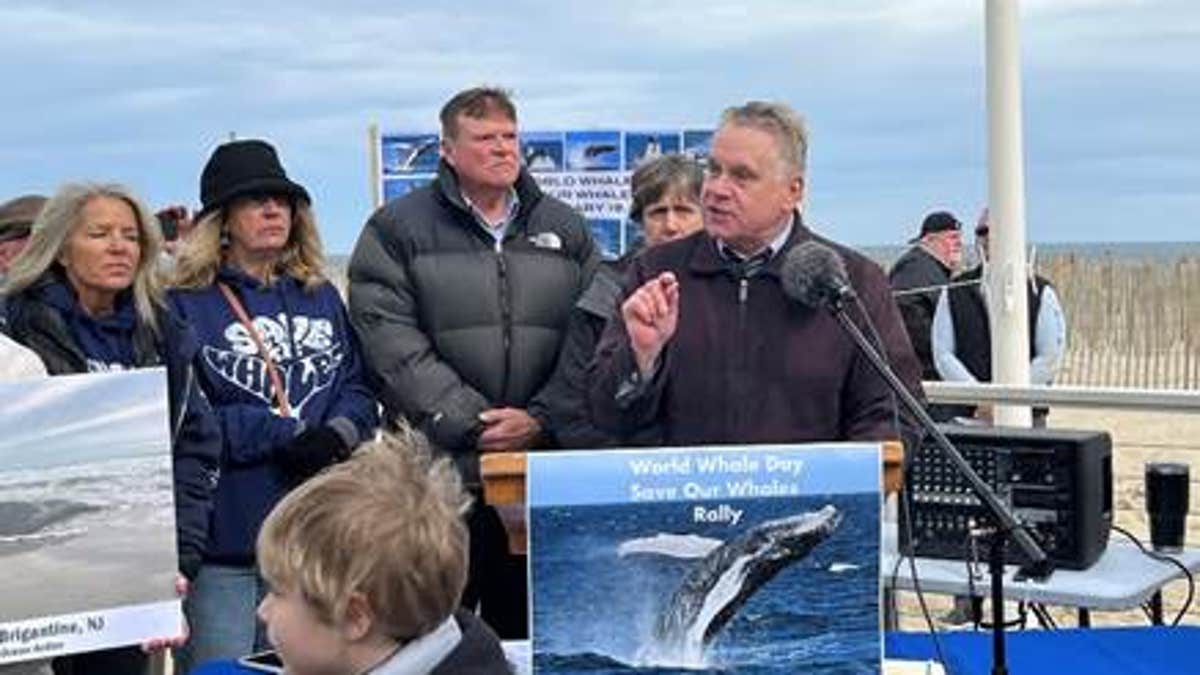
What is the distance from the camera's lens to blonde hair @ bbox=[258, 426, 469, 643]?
2.01 m

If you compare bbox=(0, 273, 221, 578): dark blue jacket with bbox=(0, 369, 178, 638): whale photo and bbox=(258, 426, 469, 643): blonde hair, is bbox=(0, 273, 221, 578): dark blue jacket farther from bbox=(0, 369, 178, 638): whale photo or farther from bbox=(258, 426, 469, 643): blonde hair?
bbox=(258, 426, 469, 643): blonde hair

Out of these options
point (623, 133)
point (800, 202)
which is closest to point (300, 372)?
point (800, 202)

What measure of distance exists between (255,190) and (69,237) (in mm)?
479

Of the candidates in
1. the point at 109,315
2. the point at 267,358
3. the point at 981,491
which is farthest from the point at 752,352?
the point at 109,315

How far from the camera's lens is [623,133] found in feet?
22.1

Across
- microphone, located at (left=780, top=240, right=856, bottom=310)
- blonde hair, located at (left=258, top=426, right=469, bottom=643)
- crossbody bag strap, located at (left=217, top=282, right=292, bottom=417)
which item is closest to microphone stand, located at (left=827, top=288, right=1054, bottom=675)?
microphone, located at (left=780, top=240, right=856, bottom=310)

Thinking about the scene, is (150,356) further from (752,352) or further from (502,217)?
(752,352)

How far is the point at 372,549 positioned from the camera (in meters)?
2.01

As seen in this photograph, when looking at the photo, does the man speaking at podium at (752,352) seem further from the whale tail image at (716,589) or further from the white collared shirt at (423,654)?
the white collared shirt at (423,654)

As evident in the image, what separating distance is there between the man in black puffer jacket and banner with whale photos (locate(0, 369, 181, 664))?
0.84 meters

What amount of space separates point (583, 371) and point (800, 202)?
75cm

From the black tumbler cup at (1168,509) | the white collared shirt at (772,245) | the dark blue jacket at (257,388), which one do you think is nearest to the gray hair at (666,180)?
the white collared shirt at (772,245)

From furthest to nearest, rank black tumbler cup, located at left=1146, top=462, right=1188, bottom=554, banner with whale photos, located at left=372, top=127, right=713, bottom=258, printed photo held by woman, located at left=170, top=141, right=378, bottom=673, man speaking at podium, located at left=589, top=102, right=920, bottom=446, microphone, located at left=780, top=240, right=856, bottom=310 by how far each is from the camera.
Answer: banner with whale photos, located at left=372, top=127, right=713, bottom=258, black tumbler cup, located at left=1146, top=462, right=1188, bottom=554, printed photo held by woman, located at left=170, top=141, right=378, bottom=673, man speaking at podium, located at left=589, top=102, right=920, bottom=446, microphone, located at left=780, top=240, right=856, bottom=310

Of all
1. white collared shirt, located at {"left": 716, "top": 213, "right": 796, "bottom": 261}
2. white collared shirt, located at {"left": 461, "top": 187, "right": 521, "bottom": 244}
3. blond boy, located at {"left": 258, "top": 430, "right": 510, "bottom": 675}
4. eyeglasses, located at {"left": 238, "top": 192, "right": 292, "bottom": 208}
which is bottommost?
blond boy, located at {"left": 258, "top": 430, "right": 510, "bottom": 675}
